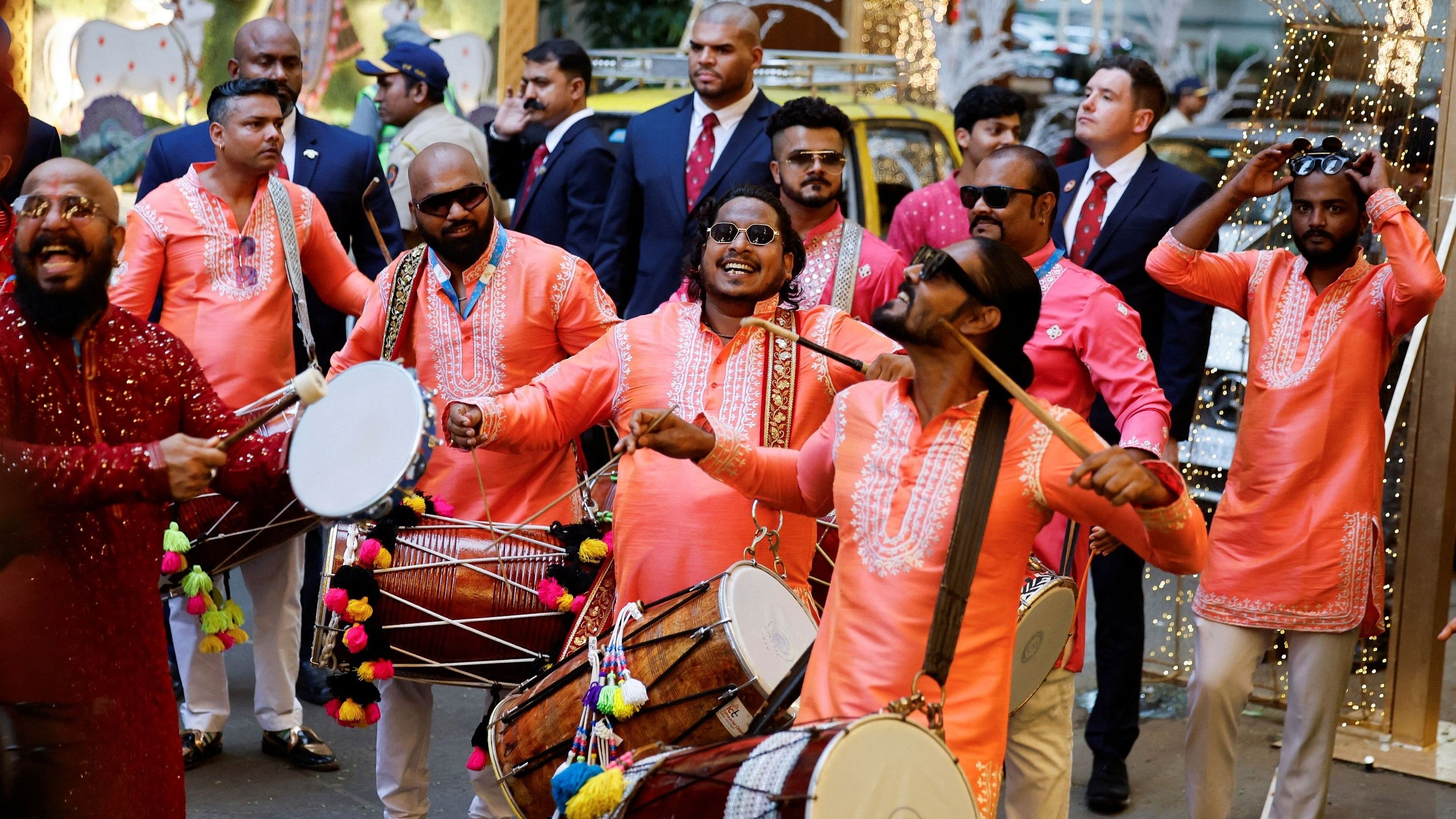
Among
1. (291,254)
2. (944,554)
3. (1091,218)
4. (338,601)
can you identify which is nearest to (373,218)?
(291,254)

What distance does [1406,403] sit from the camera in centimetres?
569

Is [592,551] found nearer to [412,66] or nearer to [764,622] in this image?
[764,622]

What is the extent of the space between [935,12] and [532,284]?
10.8 m

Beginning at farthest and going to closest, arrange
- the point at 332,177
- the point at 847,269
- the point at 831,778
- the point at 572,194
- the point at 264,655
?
the point at 572,194 → the point at 332,177 → the point at 264,655 → the point at 847,269 → the point at 831,778

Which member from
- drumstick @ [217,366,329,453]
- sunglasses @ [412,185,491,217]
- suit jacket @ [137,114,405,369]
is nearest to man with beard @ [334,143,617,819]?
sunglasses @ [412,185,491,217]

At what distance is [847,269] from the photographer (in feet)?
16.7

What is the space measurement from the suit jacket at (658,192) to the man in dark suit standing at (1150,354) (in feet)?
4.29

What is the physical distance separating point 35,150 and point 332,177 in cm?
107

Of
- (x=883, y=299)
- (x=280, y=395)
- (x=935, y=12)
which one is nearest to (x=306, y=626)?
(x=280, y=395)

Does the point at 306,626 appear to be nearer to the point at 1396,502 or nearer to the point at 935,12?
the point at 1396,502

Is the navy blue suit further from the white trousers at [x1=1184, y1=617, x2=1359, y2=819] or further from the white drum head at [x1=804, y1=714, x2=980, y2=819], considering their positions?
the white drum head at [x1=804, y1=714, x2=980, y2=819]

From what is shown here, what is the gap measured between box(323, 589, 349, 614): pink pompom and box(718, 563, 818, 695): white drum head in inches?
48.5

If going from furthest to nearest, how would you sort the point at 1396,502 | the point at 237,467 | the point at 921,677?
the point at 1396,502
the point at 237,467
the point at 921,677

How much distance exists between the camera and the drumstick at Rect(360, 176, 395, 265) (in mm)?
5953
